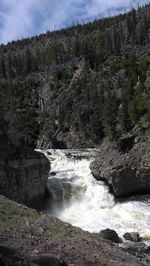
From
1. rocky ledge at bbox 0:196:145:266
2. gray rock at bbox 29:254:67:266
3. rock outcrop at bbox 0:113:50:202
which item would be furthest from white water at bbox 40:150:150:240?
gray rock at bbox 29:254:67:266

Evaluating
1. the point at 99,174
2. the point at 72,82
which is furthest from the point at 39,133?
the point at 99,174

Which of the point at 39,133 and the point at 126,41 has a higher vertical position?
the point at 126,41

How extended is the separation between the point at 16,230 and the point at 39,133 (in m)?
101

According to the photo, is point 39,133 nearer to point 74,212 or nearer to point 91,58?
point 91,58

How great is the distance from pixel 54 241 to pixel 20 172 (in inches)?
951

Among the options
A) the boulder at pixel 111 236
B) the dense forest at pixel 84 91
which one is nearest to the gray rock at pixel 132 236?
the boulder at pixel 111 236

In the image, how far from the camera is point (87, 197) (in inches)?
2303

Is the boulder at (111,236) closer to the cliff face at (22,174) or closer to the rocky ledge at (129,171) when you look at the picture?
the cliff face at (22,174)

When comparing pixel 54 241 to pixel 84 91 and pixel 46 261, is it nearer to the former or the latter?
pixel 46 261

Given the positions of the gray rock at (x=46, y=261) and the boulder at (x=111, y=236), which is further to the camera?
the boulder at (x=111, y=236)

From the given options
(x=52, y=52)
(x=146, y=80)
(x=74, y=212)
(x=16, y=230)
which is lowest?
(x=74, y=212)

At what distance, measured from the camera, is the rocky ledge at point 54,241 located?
26438 mm

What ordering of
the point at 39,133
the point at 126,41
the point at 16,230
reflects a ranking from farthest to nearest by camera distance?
the point at 126,41 → the point at 39,133 → the point at 16,230

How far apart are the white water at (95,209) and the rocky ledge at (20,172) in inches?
153
